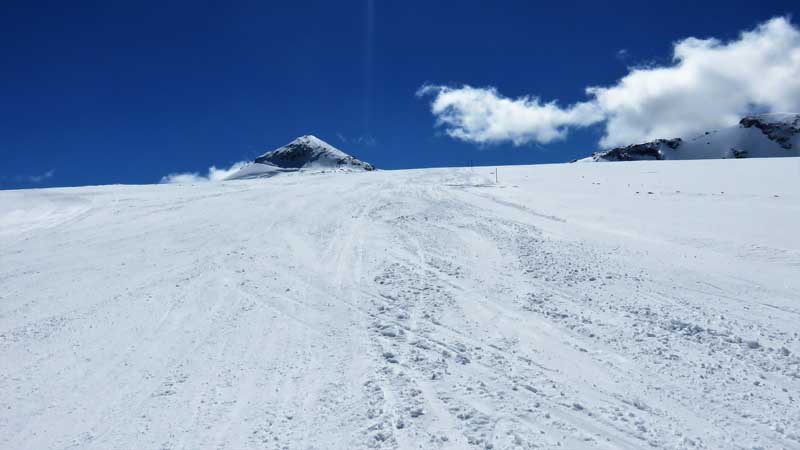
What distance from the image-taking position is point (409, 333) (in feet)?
25.9

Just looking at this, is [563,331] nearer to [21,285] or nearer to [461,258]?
[461,258]

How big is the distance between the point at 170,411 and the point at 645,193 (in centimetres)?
2045

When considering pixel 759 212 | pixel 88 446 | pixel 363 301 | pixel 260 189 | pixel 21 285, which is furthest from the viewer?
pixel 260 189

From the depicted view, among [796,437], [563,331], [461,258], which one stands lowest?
[796,437]

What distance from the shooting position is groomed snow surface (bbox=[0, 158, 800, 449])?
571cm

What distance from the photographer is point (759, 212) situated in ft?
52.6

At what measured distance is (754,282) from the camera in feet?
31.8

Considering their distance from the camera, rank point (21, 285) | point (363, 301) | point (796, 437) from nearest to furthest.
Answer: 1. point (796, 437)
2. point (363, 301)
3. point (21, 285)

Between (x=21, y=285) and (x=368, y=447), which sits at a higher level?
(x=21, y=285)

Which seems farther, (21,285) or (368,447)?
(21,285)

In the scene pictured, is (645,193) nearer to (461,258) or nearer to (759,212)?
(759,212)

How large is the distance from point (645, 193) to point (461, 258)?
1321 cm

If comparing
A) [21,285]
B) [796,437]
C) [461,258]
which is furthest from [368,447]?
[21,285]

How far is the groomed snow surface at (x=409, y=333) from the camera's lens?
5707 millimetres
